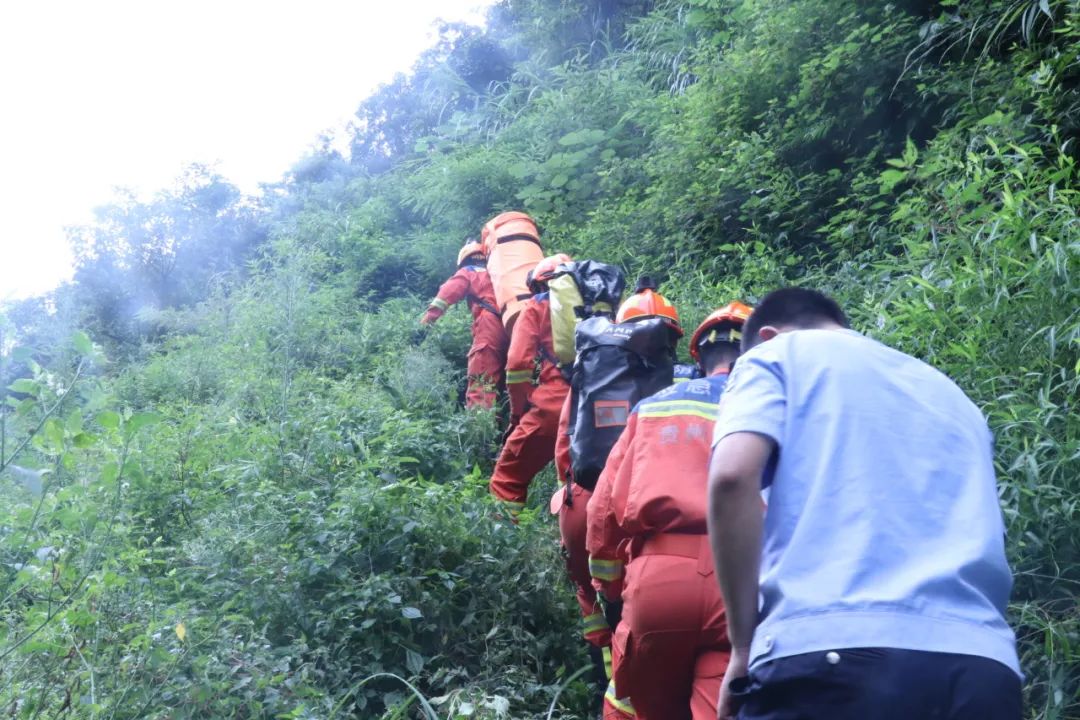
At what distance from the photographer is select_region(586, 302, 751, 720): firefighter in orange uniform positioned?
3148mm

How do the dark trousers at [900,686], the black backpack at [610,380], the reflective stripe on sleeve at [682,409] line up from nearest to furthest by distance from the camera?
the dark trousers at [900,686] → the reflective stripe on sleeve at [682,409] → the black backpack at [610,380]

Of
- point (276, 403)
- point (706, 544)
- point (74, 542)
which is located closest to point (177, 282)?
point (276, 403)

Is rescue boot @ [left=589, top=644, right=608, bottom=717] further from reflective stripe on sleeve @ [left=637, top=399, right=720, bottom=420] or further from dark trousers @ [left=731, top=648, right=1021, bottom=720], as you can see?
dark trousers @ [left=731, top=648, right=1021, bottom=720]

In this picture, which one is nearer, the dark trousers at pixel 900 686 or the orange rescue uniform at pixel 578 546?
the dark trousers at pixel 900 686

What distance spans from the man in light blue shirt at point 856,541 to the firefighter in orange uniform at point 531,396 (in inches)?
162

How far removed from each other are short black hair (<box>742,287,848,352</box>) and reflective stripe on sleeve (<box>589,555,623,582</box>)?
1.64 m

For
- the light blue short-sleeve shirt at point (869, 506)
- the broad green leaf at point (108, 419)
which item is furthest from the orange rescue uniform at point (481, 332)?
the light blue short-sleeve shirt at point (869, 506)

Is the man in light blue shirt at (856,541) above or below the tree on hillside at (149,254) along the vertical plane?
above

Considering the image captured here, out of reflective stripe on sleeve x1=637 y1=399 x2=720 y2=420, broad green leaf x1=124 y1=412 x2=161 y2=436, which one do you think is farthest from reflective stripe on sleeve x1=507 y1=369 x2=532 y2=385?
broad green leaf x1=124 y1=412 x2=161 y2=436

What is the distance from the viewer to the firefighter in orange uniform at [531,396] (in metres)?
6.22

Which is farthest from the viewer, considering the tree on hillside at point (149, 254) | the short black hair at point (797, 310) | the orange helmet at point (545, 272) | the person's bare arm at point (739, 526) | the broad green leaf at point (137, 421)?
the tree on hillside at point (149, 254)

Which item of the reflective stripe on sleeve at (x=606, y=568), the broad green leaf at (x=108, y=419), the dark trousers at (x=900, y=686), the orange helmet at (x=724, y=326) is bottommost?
the reflective stripe on sleeve at (x=606, y=568)

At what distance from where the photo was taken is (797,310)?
7.72ft

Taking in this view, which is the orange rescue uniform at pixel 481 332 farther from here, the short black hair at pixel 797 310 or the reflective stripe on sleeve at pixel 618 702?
the short black hair at pixel 797 310
